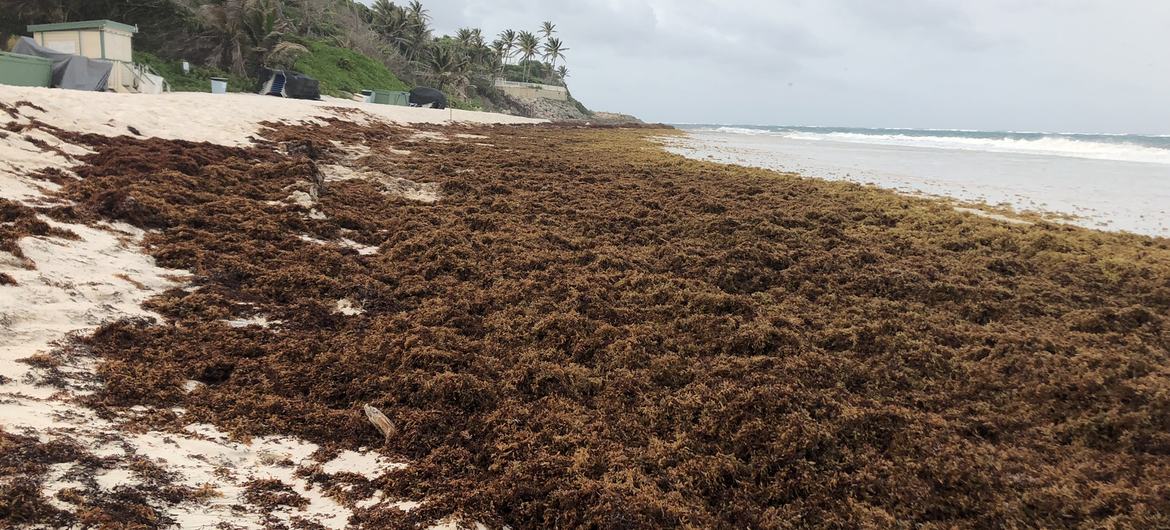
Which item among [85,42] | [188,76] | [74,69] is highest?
[188,76]

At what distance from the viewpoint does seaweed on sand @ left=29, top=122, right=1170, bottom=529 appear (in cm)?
244

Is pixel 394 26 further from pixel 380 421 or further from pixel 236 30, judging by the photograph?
pixel 380 421

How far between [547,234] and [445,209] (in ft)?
5.83

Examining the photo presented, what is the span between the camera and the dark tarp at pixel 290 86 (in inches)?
927

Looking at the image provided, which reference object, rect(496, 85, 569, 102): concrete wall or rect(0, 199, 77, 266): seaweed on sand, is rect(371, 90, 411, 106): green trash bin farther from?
rect(496, 85, 569, 102): concrete wall

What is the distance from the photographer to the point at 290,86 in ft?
78.2

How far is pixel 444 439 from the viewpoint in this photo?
273 centimetres

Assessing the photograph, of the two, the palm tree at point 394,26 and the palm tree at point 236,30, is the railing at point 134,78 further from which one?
the palm tree at point 394,26

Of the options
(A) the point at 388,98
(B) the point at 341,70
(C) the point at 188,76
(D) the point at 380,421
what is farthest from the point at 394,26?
(D) the point at 380,421

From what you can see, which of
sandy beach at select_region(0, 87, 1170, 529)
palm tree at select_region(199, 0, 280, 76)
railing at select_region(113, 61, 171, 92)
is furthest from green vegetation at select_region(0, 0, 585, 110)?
sandy beach at select_region(0, 87, 1170, 529)

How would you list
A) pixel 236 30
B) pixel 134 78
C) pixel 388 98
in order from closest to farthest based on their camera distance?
pixel 134 78, pixel 236 30, pixel 388 98

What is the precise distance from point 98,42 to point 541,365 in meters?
21.0

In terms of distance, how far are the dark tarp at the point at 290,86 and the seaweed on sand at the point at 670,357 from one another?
19368mm

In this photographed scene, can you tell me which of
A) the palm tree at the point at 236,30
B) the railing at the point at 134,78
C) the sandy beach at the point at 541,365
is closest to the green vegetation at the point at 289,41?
the palm tree at the point at 236,30
